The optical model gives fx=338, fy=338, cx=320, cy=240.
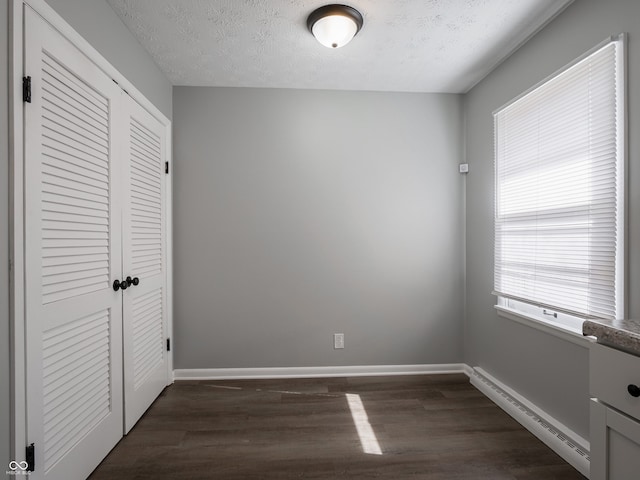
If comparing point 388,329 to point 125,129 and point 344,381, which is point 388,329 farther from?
point 125,129

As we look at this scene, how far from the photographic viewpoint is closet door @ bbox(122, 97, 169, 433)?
2.08 m

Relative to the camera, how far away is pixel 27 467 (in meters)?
1.30

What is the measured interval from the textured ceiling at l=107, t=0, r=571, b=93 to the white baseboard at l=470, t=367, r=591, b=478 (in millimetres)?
2345

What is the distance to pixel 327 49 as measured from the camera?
2.31 metres

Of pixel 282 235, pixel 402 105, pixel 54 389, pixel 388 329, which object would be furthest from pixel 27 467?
pixel 402 105

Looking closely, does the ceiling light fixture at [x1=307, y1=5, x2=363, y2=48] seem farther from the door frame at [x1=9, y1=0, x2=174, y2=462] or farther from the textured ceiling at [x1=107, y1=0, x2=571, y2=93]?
the door frame at [x1=9, y1=0, x2=174, y2=462]

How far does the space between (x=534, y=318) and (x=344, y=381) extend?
5.00ft

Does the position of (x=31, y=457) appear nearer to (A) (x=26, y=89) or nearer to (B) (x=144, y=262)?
(B) (x=144, y=262)

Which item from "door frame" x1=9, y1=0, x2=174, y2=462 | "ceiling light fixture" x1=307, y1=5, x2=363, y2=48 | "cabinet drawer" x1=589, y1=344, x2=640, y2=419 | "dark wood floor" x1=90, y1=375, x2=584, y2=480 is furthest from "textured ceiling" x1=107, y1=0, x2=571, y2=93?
"dark wood floor" x1=90, y1=375, x2=584, y2=480

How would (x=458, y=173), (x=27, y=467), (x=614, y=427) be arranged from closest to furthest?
(x=614, y=427), (x=27, y=467), (x=458, y=173)

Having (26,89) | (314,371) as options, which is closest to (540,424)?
(314,371)

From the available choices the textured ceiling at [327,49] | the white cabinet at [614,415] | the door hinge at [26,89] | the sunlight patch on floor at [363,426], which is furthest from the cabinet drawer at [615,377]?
the door hinge at [26,89]

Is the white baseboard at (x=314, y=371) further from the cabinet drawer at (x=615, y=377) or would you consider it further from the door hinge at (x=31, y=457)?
the cabinet drawer at (x=615, y=377)

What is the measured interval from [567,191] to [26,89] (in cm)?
257
